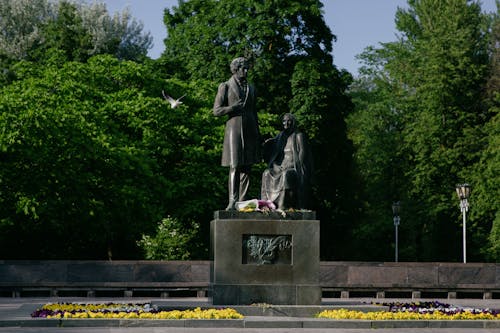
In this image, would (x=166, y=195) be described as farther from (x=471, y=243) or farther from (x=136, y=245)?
(x=471, y=243)

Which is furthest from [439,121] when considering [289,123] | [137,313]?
[137,313]

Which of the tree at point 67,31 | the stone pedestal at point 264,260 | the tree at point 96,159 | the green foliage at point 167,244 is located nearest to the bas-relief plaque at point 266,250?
the stone pedestal at point 264,260

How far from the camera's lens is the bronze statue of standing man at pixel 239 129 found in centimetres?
2053

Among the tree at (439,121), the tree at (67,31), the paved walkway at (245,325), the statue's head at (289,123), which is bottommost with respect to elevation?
the paved walkway at (245,325)

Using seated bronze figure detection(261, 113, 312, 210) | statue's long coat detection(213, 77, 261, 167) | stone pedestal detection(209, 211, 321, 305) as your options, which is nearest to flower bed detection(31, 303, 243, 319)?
stone pedestal detection(209, 211, 321, 305)

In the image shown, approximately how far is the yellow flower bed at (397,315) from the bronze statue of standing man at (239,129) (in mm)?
3331

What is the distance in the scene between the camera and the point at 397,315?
18.5 m

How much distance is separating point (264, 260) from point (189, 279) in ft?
31.5

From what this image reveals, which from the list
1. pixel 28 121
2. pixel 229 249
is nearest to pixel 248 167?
pixel 229 249

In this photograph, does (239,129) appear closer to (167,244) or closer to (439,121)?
(167,244)

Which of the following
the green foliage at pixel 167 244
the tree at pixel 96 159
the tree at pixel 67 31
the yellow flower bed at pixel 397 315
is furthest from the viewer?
the tree at pixel 67 31

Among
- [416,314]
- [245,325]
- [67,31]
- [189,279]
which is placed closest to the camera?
[245,325]

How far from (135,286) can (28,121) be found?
9.03 meters

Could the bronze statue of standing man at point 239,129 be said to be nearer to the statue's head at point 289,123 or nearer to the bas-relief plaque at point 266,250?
the statue's head at point 289,123
